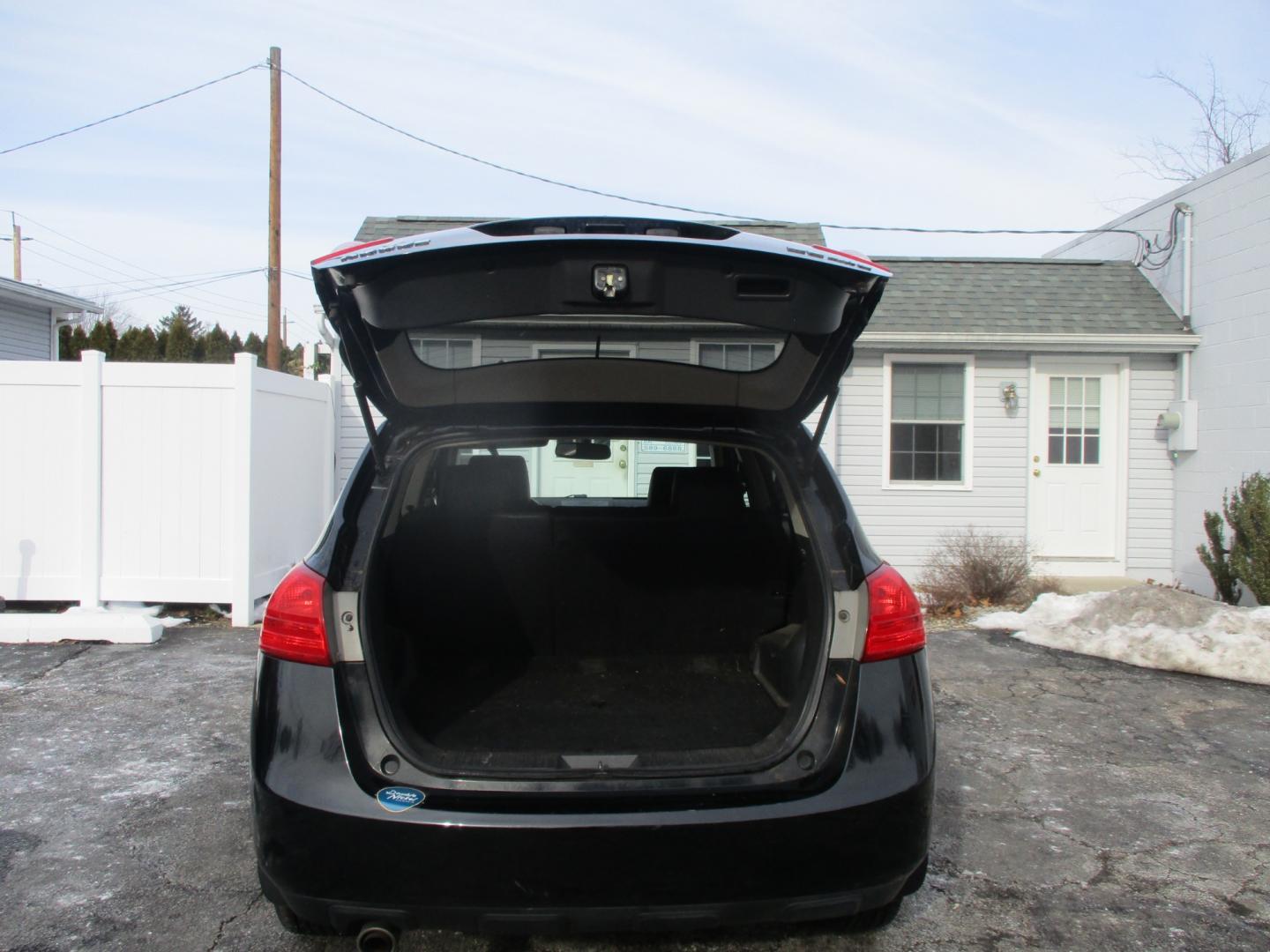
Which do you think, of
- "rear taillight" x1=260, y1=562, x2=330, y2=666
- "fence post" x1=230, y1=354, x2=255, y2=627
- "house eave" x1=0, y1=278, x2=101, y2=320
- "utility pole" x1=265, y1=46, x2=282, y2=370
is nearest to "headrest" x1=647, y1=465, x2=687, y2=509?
"rear taillight" x1=260, y1=562, x2=330, y2=666

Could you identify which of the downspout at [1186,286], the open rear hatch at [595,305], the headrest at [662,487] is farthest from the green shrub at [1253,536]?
the open rear hatch at [595,305]

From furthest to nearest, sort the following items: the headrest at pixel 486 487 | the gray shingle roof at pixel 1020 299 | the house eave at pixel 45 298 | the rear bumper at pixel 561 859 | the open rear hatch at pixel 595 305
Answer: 1. the house eave at pixel 45 298
2. the gray shingle roof at pixel 1020 299
3. the headrest at pixel 486 487
4. the open rear hatch at pixel 595 305
5. the rear bumper at pixel 561 859

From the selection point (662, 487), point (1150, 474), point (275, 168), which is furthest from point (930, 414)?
point (275, 168)

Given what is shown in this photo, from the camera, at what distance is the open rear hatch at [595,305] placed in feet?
6.39

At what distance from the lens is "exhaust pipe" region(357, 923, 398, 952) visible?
1873 millimetres

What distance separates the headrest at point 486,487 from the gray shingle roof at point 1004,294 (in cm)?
614

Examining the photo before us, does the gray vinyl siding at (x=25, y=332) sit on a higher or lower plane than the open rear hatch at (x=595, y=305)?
higher

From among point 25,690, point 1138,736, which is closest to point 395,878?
point 1138,736

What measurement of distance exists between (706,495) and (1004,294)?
7.81 metres

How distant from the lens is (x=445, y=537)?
9.82ft

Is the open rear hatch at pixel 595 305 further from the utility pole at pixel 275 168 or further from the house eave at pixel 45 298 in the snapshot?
the house eave at pixel 45 298

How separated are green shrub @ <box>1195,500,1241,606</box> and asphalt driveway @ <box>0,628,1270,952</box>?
110 inches

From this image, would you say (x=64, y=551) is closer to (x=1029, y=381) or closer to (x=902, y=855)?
(x=902, y=855)

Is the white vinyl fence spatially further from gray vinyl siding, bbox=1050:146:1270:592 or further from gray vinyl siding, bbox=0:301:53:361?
gray vinyl siding, bbox=0:301:53:361
